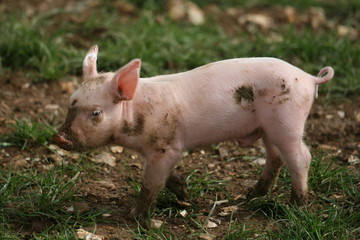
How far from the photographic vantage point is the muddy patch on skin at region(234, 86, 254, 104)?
168 inches

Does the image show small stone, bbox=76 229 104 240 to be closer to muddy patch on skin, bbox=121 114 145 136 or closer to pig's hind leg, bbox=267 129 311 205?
muddy patch on skin, bbox=121 114 145 136

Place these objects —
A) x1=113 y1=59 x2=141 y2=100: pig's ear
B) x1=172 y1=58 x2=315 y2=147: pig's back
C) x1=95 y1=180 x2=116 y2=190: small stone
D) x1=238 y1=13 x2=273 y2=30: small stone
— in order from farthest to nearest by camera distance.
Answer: x1=238 y1=13 x2=273 y2=30: small stone → x1=95 y1=180 x2=116 y2=190: small stone → x1=172 y1=58 x2=315 y2=147: pig's back → x1=113 y1=59 x2=141 y2=100: pig's ear

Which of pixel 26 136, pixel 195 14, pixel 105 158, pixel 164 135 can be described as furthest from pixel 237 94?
pixel 195 14

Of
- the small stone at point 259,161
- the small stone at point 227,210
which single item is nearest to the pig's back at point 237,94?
the small stone at point 227,210

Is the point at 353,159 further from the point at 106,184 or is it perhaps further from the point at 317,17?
the point at 317,17

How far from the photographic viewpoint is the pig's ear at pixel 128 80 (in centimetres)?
402

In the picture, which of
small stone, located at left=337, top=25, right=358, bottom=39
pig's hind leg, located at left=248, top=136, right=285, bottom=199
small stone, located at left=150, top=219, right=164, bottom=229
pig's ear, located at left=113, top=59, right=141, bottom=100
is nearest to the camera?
pig's ear, located at left=113, top=59, right=141, bottom=100

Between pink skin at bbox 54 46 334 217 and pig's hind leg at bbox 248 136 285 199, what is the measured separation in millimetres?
271

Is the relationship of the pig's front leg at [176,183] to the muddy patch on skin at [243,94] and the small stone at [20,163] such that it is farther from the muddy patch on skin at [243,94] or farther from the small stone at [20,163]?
the small stone at [20,163]

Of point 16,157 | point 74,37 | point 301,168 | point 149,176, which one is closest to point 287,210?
point 301,168

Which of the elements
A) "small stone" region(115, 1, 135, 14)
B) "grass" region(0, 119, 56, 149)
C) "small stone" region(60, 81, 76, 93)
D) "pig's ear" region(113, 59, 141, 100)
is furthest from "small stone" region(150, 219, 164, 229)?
"small stone" region(115, 1, 135, 14)

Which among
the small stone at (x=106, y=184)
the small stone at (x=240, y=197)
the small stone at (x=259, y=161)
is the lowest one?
the small stone at (x=259, y=161)

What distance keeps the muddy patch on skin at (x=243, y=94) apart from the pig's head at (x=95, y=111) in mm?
695

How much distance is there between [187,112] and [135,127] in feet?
1.19
